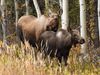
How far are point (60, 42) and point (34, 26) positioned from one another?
1544 mm

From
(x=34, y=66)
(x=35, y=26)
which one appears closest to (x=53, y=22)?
(x=35, y=26)

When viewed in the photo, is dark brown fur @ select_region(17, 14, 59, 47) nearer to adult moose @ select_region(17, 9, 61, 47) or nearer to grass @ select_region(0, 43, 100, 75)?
adult moose @ select_region(17, 9, 61, 47)

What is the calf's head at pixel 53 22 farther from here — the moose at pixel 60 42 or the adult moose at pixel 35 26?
the moose at pixel 60 42

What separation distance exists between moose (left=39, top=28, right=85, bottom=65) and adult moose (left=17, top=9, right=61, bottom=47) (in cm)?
31

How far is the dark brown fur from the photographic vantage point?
10.7 meters

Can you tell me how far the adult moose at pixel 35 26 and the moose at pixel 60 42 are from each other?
31cm

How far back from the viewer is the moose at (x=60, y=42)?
9938 millimetres

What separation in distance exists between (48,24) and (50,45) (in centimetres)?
63

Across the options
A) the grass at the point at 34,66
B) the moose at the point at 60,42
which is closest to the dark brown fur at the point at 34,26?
the moose at the point at 60,42

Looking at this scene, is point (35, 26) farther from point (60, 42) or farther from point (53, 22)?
point (60, 42)

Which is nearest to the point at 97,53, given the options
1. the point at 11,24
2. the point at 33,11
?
the point at 33,11

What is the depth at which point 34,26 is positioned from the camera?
11.5m

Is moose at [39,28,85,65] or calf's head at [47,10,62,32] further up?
calf's head at [47,10,62,32]

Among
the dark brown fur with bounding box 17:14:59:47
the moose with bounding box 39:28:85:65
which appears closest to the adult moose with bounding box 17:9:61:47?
the dark brown fur with bounding box 17:14:59:47
